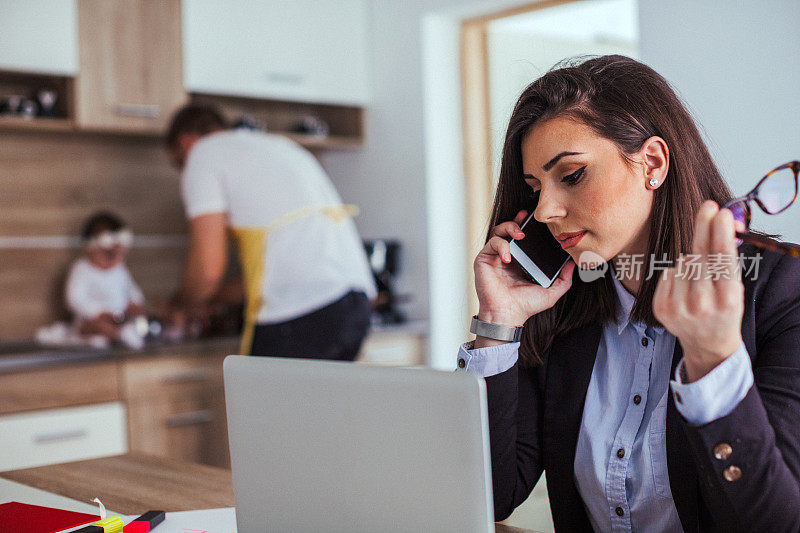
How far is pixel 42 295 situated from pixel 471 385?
291 centimetres

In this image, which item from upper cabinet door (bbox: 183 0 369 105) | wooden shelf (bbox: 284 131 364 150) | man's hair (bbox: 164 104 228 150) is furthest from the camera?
wooden shelf (bbox: 284 131 364 150)

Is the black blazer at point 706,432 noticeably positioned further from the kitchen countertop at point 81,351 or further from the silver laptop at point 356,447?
the kitchen countertop at point 81,351

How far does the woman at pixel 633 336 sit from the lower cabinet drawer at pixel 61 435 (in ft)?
5.61

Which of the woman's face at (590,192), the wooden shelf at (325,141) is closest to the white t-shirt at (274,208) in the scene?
the wooden shelf at (325,141)

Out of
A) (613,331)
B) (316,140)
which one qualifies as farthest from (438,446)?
(316,140)

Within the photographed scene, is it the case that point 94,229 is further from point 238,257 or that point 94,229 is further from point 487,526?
point 487,526

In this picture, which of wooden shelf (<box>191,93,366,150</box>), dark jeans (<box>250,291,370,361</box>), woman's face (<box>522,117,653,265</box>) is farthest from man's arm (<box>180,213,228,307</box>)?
woman's face (<box>522,117,653,265</box>)

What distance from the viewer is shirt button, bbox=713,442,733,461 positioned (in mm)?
993

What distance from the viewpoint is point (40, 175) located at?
11.0 feet

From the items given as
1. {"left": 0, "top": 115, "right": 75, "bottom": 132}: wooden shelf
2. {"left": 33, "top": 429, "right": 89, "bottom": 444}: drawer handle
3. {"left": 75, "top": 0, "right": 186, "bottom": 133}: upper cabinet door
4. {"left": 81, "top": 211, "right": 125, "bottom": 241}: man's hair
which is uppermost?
{"left": 75, "top": 0, "right": 186, "bottom": 133}: upper cabinet door

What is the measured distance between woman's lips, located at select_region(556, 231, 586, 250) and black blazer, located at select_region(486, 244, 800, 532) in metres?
0.20

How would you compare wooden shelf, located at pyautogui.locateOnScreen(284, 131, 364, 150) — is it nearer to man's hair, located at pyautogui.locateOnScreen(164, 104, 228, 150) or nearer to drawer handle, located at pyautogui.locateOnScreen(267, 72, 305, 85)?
drawer handle, located at pyautogui.locateOnScreen(267, 72, 305, 85)

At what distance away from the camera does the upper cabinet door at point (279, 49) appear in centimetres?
338

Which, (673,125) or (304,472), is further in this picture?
(673,125)
